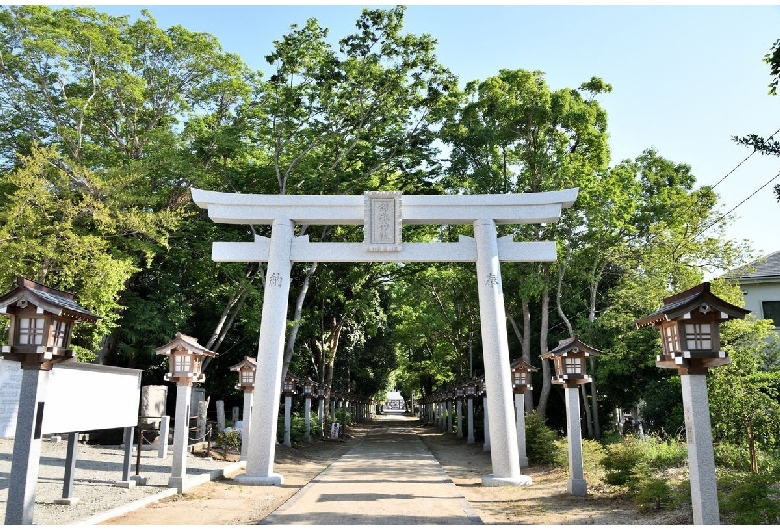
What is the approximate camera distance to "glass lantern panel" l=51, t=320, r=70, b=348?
272 inches

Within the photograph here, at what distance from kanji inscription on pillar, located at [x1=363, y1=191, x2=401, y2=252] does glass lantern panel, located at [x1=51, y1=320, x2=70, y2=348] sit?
6523 mm

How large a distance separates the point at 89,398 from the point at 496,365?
7.70 metres

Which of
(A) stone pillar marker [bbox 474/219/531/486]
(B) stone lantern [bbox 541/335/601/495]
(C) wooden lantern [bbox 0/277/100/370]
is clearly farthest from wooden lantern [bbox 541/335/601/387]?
(C) wooden lantern [bbox 0/277/100/370]

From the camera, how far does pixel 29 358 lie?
6684 mm

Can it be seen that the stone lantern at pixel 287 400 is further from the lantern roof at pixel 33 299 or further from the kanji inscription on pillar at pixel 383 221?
the lantern roof at pixel 33 299

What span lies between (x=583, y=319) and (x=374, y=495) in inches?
572

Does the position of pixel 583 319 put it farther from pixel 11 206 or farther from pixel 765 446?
pixel 11 206

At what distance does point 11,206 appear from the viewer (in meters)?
15.6

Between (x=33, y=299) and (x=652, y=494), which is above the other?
(x=33, y=299)

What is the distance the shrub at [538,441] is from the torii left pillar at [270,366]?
292 inches

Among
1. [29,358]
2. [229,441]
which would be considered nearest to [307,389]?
[229,441]

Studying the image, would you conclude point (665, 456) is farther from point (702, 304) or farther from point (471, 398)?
point (471, 398)

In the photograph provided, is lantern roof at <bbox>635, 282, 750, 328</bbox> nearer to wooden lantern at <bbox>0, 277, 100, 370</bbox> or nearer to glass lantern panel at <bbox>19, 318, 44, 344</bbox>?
wooden lantern at <bbox>0, 277, 100, 370</bbox>

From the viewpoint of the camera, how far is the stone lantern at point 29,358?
6.43m
